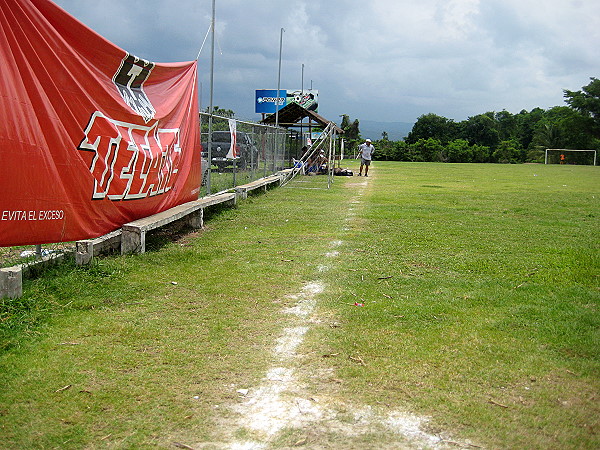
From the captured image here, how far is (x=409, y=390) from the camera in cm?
→ 366

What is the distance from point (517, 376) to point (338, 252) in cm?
432

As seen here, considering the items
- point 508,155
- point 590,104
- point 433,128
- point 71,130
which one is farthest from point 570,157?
point 71,130

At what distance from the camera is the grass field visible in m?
3.20

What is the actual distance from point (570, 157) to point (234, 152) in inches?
2115

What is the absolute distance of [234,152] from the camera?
13.8m

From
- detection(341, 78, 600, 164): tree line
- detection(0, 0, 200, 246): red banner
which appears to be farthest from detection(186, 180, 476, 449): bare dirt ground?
detection(341, 78, 600, 164): tree line

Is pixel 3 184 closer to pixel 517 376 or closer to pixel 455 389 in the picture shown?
pixel 455 389

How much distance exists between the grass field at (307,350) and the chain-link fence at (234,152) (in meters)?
5.25

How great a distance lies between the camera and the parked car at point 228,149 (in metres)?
15.1

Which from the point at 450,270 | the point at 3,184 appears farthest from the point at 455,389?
the point at 3,184

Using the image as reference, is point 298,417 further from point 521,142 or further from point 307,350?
point 521,142

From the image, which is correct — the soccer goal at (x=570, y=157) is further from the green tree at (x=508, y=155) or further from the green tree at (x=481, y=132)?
the green tree at (x=481, y=132)

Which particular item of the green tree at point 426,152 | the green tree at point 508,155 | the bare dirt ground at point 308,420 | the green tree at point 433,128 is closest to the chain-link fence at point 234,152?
the bare dirt ground at point 308,420

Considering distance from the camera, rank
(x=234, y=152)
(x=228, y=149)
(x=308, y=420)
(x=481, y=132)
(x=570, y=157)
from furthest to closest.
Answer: (x=481, y=132) → (x=570, y=157) → (x=228, y=149) → (x=234, y=152) → (x=308, y=420)
